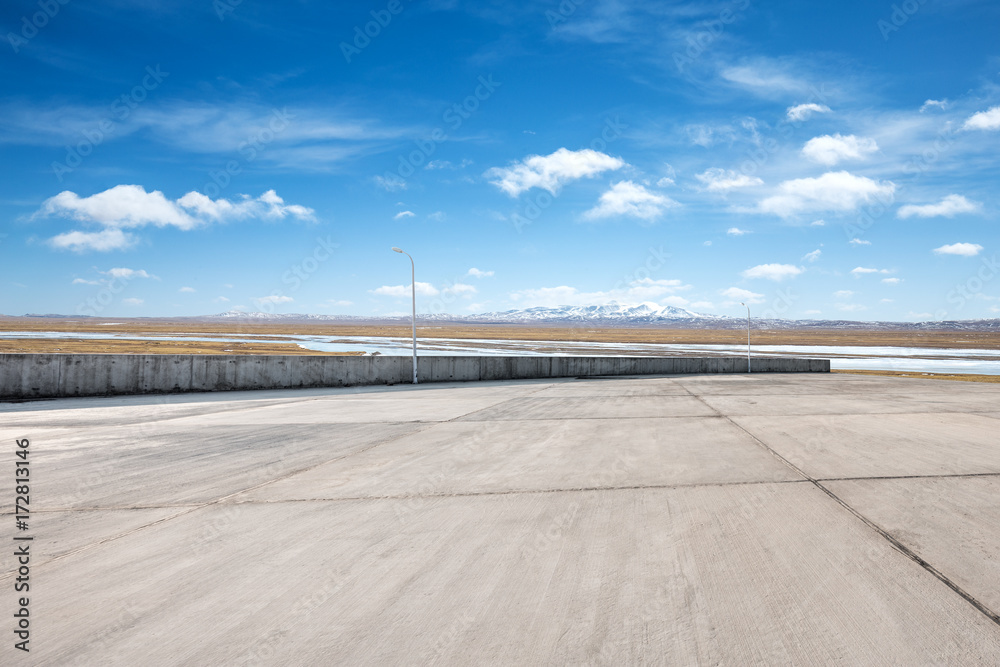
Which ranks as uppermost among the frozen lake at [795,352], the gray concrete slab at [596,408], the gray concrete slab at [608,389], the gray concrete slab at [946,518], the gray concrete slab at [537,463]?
the gray concrete slab at [946,518]

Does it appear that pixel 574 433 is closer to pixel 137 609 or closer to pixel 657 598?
pixel 657 598

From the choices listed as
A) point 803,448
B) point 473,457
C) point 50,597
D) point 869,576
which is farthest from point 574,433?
point 50,597

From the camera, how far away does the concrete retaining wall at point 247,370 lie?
47.5 ft

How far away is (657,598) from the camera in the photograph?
360cm

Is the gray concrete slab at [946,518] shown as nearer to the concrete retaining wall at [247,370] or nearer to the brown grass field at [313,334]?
the concrete retaining wall at [247,370]

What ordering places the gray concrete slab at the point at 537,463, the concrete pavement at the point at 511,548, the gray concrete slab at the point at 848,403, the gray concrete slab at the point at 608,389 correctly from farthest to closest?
the gray concrete slab at the point at 608,389 < the gray concrete slab at the point at 848,403 < the gray concrete slab at the point at 537,463 < the concrete pavement at the point at 511,548

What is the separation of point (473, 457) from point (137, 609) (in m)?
4.96

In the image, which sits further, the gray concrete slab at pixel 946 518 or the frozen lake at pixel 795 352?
the frozen lake at pixel 795 352

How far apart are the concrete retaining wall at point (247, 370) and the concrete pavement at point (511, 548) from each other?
643cm

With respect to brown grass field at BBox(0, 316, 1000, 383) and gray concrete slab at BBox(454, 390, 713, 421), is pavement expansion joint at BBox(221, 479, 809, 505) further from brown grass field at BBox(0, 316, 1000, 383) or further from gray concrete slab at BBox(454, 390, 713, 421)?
A: brown grass field at BBox(0, 316, 1000, 383)

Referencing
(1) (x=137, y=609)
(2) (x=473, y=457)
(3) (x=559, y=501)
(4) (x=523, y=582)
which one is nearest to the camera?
(1) (x=137, y=609)

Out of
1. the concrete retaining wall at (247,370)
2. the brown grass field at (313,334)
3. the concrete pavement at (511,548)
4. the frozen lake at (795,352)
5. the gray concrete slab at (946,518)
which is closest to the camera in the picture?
the concrete pavement at (511,548)

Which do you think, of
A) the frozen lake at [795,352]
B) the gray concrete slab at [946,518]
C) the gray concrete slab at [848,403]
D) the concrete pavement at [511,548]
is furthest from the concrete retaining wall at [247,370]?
the frozen lake at [795,352]

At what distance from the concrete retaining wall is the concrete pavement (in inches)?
253
